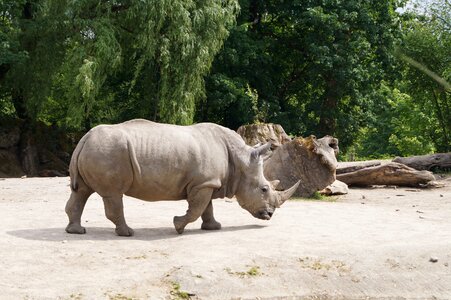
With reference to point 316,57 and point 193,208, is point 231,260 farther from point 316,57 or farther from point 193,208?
point 316,57

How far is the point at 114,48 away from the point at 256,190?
14105 mm

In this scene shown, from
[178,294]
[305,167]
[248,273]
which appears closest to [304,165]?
[305,167]

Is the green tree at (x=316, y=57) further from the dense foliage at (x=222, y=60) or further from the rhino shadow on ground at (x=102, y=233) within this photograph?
the rhino shadow on ground at (x=102, y=233)

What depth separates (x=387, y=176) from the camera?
55.6 feet

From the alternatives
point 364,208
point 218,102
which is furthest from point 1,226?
point 218,102

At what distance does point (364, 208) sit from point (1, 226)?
6.38 m

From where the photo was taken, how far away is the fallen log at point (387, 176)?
16.9m

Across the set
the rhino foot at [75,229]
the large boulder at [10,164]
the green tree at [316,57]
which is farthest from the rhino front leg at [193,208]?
the large boulder at [10,164]

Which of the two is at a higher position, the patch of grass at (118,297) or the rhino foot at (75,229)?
the rhino foot at (75,229)

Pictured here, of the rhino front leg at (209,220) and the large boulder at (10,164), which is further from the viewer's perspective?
the large boulder at (10,164)

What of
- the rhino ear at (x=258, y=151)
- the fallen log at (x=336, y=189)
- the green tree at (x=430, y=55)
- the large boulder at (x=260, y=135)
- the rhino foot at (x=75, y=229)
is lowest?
the fallen log at (x=336, y=189)

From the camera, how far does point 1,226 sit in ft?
29.2

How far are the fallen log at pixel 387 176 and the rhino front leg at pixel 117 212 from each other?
30.8 ft

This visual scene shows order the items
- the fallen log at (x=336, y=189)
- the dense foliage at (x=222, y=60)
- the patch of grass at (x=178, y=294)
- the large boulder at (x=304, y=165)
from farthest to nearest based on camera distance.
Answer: the dense foliage at (x=222, y=60) → the fallen log at (x=336, y=189) → the large boulder at (x=304, y=165) → the patch of grass at (x=178, y=294)
